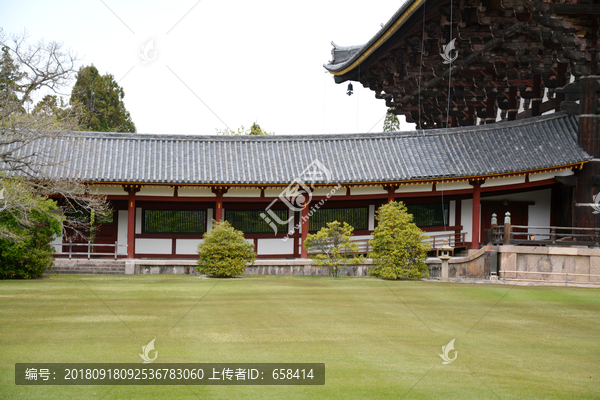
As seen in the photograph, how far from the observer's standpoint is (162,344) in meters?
10.1

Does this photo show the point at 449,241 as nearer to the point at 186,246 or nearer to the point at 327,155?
the point at 327,155

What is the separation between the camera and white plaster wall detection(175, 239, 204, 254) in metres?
27.7

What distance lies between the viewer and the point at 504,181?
26.3 metres

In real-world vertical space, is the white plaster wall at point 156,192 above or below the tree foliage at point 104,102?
below

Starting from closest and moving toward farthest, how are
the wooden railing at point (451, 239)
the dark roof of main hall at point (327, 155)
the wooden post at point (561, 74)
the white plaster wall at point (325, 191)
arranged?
the dark roof of main hall at point (327, 155), the white plaster wall at point (325, 191), the wooden post at point (561, 74), the wooden railing at point (451, 239)

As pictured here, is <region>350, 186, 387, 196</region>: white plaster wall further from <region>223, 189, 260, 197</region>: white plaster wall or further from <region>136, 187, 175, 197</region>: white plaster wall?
<region>136, 187, 175, 197</region>: white plaster wall

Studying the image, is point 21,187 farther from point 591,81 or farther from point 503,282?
point 591,81

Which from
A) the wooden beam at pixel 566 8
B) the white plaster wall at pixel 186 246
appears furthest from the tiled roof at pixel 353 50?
the white plaster wall at pixel 186 246

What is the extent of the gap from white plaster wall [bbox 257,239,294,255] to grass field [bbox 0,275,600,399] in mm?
9802

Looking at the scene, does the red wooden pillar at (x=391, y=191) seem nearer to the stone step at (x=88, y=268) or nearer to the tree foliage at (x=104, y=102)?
the stone step at (x=88, y=268)

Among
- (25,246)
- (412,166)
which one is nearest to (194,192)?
(25,246)

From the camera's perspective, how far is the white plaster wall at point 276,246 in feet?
91.8

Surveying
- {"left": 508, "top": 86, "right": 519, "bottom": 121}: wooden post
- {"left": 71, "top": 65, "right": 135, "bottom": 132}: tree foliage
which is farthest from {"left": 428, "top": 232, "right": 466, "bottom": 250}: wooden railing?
{"left": 71, "top": 65, "right": 135, "bottom": 132}: tree foliage

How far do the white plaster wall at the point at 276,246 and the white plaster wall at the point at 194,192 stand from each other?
3046 mm
